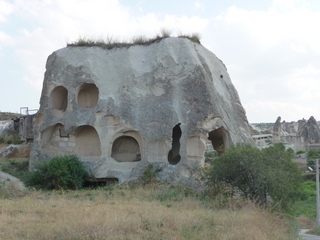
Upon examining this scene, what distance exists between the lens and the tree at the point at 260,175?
8.90 m

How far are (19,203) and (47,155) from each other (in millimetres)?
5463

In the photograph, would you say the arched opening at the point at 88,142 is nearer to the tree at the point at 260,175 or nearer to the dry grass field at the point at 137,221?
the dry grass field at the point at 137,221

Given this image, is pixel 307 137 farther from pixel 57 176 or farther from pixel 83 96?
pixel 57 176

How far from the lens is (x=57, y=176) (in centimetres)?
1262

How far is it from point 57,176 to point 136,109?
334 cm

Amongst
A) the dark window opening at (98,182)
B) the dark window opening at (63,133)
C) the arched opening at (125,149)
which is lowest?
the dark window opening at (98,182)

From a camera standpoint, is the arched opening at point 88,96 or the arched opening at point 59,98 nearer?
the arched opening at point 59,98

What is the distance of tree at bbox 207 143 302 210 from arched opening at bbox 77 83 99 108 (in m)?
6.48

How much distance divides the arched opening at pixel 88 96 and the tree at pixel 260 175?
21.3ft

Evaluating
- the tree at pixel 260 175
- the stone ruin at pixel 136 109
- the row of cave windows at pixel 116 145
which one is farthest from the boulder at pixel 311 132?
the tree at pixel 260 175

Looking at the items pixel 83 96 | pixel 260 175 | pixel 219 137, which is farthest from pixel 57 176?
pixel 260 175

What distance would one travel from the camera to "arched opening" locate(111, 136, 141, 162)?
48.2ft

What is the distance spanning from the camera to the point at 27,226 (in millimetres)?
6688

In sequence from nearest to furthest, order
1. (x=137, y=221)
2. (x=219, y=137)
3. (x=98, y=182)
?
1. (x=137, y=221)
2. (x=98, y=182)
3. (x=219, y=137)
